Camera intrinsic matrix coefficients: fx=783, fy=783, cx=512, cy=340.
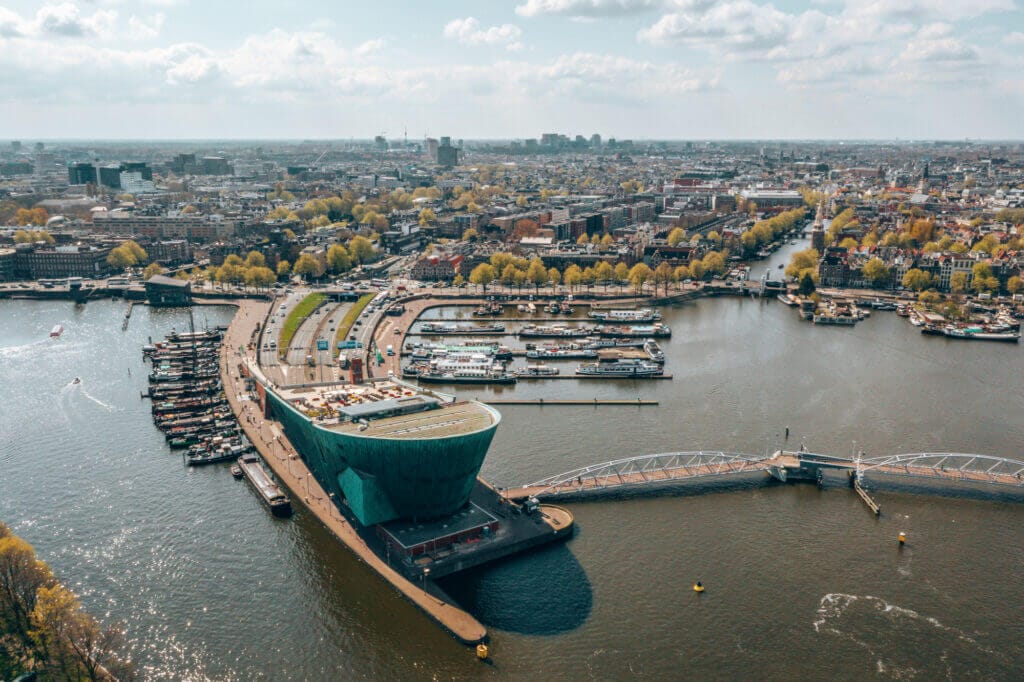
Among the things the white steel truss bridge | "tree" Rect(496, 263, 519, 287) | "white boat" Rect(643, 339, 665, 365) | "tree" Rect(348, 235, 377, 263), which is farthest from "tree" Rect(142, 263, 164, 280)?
the white steel truss bridge

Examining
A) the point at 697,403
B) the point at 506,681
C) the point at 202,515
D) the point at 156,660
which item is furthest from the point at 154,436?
Answer: the point at 697,403

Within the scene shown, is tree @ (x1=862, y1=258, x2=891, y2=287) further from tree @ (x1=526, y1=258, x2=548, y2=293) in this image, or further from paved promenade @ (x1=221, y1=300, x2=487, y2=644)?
paved promenade @ (x1=221, y1=300, x2=487, y2=644)

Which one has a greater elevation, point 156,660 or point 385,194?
point 385,194

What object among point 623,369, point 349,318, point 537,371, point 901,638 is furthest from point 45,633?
point 349,318

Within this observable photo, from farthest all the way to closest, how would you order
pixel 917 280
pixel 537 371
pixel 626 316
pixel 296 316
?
pixel 917 280, pixel 626 316, pixel 296 316, pixel 537 371

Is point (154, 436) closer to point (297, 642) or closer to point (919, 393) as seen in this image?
point (297, 642)

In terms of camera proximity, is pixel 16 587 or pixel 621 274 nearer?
pixel 16 587

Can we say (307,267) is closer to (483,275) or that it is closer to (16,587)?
(483,275)
